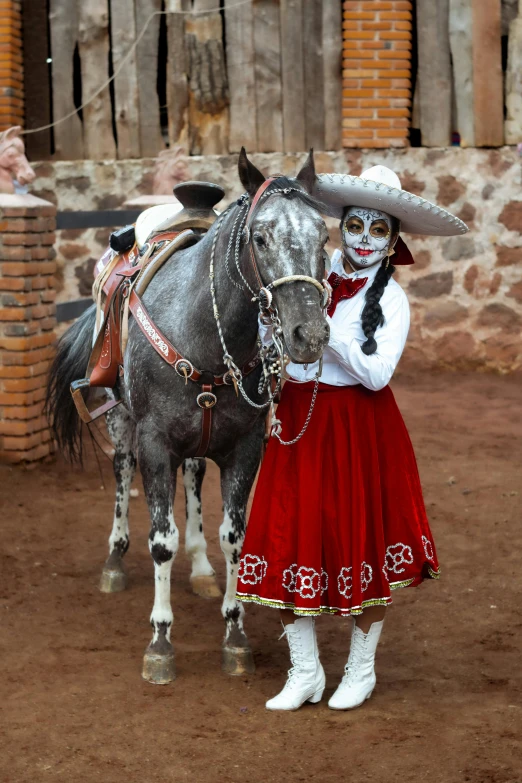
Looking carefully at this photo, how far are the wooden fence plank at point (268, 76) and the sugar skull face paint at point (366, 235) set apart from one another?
18.2 feet

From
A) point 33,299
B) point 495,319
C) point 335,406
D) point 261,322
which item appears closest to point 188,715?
point 335,406

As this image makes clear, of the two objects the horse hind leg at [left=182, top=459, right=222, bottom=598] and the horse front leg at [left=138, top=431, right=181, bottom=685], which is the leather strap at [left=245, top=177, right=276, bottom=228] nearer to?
the horse front leg at [left=138, top=431, right=181, bottom=685]

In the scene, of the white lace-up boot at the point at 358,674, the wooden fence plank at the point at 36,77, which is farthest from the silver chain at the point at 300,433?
the wooden fence plank at the point at 36,77

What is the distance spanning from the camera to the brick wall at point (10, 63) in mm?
8984

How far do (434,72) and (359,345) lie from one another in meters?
5.78

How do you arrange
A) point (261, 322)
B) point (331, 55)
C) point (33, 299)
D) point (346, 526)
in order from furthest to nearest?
point (331, 55) → point (33, 299) → point (346, 526) → point (261, 322)

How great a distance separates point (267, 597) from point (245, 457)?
66cm

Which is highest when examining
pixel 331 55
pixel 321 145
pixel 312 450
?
pixel 331 55

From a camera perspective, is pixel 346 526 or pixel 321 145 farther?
pixel 321 145

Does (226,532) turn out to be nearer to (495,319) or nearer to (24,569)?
(24,569)

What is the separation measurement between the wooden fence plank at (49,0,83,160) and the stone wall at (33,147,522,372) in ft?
2.28

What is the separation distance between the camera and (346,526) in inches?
139

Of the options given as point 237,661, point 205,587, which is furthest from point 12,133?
point 237,661

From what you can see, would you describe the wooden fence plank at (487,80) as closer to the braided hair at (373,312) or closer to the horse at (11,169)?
the horse at (11,169)
